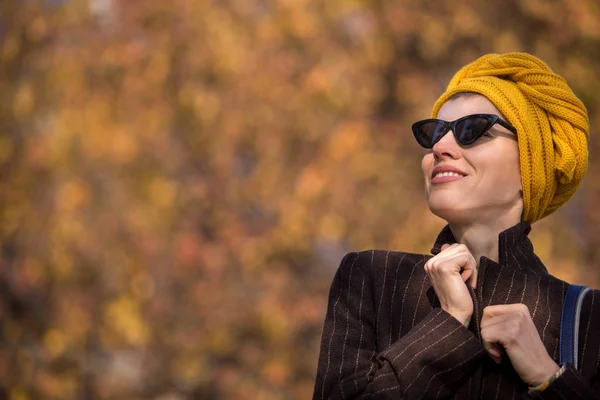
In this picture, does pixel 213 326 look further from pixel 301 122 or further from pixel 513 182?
pixel 513 182

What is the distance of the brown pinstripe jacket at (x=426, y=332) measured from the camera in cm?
181

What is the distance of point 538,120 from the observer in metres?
2.03

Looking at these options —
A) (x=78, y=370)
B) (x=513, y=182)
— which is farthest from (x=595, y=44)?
(x=513, y=182)

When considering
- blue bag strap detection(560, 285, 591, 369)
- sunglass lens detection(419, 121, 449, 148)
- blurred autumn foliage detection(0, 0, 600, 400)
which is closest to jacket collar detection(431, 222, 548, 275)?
blue bag strap detection(560, 285, 591, 369)

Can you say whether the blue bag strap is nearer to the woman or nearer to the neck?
the woman

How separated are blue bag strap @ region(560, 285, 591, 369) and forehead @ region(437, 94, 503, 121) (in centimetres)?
43

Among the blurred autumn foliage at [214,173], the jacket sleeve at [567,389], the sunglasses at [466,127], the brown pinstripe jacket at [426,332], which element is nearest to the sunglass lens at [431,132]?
the sunglasses at [466,127]

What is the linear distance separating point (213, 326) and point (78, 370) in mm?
919

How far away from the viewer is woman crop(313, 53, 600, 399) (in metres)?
1.82

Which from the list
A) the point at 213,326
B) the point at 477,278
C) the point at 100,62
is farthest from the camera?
the point at 100,62

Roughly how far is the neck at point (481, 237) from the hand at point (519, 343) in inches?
8.2

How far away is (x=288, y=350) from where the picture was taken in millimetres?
5828

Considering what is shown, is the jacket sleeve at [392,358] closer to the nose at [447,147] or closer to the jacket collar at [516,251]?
the jacket collar at [516,251]

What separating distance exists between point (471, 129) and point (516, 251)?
0.29 m
